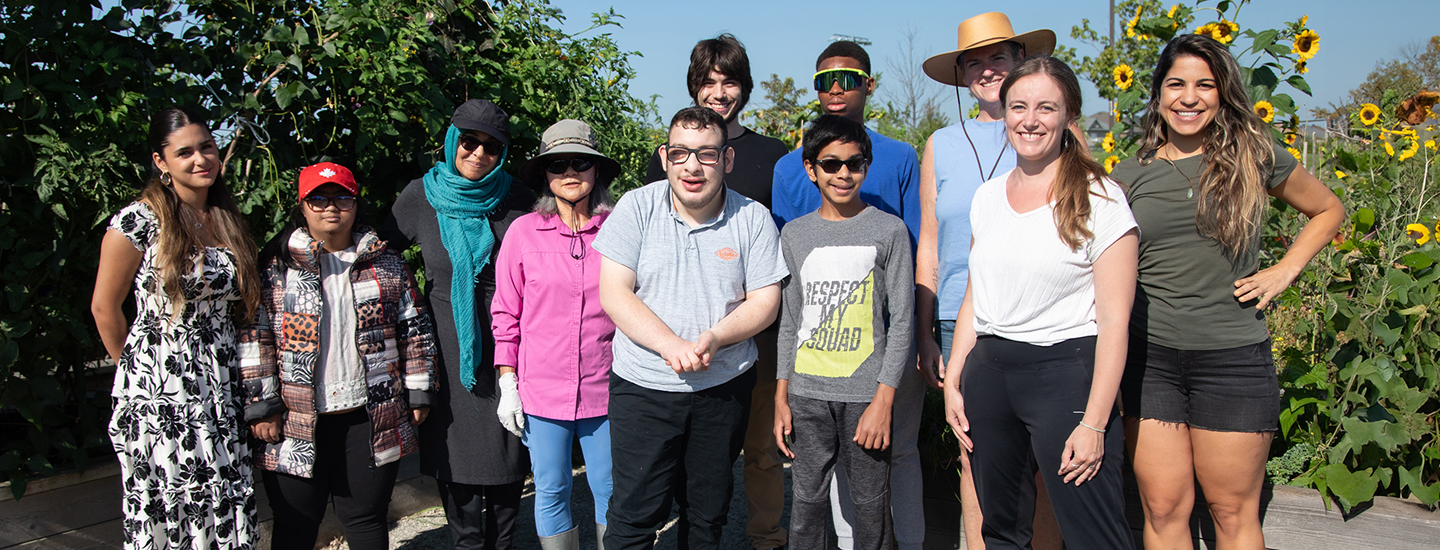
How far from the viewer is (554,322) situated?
8.73 feet

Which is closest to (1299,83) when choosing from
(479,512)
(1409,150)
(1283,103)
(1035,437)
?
(1283,103)

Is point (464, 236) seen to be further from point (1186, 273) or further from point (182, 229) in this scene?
point (1186, 273)

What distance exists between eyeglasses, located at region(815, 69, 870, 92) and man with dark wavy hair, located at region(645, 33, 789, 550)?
282 millimetres

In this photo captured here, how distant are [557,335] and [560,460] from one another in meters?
0.42

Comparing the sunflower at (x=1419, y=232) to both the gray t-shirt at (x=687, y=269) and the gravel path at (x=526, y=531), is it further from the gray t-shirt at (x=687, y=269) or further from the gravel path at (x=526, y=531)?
the gravel path at (x=526, y=531)

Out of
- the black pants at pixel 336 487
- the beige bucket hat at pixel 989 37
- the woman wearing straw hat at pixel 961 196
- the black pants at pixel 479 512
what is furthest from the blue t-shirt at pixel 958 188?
the black pants at pixel 336 487

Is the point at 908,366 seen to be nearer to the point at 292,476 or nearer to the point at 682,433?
the point at 682,433

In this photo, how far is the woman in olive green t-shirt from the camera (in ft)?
7.24

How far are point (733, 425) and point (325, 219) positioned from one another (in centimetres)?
142

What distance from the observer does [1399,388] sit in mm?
2611

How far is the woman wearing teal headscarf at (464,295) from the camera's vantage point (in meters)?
2.77

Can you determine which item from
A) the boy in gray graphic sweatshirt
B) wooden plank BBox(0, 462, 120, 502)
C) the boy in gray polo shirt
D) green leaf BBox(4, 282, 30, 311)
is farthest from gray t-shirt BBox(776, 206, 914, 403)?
wooden plank BBox(0, 462, 120, 502)

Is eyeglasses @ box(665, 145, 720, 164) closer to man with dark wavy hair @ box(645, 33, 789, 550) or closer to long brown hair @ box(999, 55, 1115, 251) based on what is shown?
man with dark wavy hair @ box(645, 33, 789, 550)

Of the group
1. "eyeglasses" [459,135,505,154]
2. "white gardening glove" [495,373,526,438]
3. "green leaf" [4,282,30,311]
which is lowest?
"white gardening glove" [495,373,526,438]
